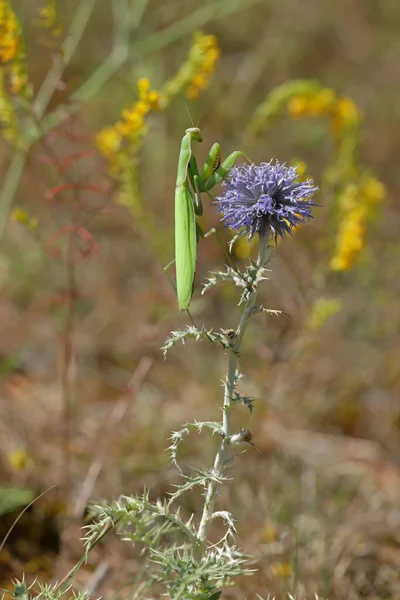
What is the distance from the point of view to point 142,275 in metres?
5.51

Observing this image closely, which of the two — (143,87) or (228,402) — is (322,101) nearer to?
(143,87)

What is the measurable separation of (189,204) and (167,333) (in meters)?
1.25

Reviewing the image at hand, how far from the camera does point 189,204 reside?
7.08ft

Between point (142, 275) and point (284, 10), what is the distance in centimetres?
484

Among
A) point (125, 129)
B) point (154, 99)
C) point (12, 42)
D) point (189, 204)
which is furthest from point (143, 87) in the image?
point (189, 204)

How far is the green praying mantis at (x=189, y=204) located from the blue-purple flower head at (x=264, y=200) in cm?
19

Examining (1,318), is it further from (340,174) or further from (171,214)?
(340,174)

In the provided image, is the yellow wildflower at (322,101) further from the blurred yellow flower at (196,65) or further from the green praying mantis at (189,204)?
the green praying mantis at (189,204)

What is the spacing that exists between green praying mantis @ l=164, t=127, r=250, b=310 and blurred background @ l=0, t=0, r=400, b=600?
357mm

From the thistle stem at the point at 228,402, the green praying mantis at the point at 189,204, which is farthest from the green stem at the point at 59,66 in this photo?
the thistle stem at the point at 228,402

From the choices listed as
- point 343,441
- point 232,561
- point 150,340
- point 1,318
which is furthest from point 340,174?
point 1,318

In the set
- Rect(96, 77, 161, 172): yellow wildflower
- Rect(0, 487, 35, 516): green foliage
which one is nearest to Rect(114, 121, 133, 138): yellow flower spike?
Rect(96, 77, 161, 172): yellow wildflower

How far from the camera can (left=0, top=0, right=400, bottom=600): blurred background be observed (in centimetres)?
302

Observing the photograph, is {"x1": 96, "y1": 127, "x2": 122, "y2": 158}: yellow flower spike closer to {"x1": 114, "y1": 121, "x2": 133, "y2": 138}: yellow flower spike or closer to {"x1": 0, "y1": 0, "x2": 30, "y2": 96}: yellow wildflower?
{"x1": 114, "y1": 121, "x2": 133, "y2": 138}: yellow flower spike
